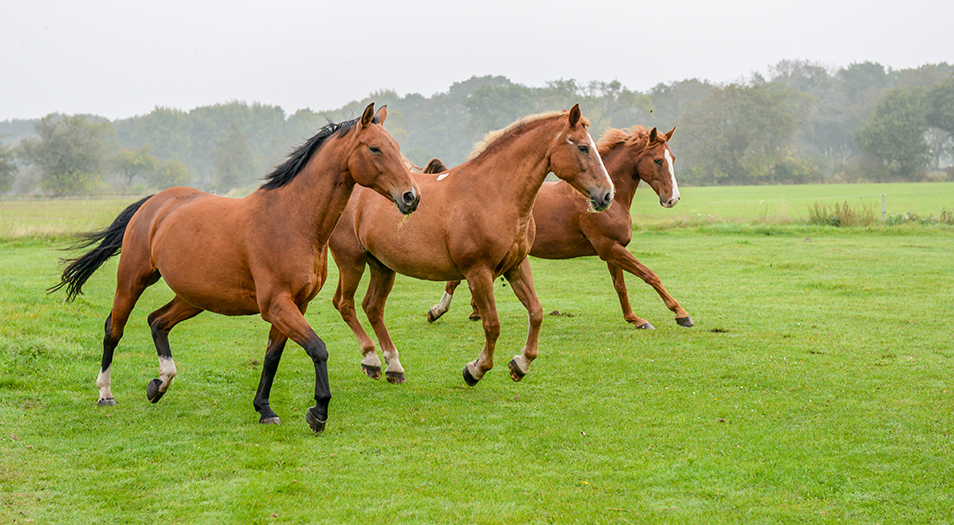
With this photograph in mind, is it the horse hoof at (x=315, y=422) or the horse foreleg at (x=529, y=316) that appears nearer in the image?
the horse hoof at (x=315, y=422)

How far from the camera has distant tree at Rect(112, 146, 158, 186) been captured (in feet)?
220

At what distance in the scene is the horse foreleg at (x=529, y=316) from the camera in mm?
5750

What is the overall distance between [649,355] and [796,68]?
106035mm

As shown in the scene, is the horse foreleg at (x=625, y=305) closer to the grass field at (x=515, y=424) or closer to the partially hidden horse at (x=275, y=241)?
the grass field at (x=515, y=424)

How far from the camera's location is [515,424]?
4992 millimetres

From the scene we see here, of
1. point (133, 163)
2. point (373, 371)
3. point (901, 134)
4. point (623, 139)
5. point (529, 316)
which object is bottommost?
point (373, 371)

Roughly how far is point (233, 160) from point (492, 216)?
3094 inches

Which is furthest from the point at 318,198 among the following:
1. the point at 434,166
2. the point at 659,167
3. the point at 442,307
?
the point at 659,167

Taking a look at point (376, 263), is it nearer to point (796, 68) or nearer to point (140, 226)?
point (140, 226)

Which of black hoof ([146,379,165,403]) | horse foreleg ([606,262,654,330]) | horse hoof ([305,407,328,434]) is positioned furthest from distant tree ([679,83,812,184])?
horse hoof ([305,407,328,434])

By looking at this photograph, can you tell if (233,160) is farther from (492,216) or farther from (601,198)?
(601,198)

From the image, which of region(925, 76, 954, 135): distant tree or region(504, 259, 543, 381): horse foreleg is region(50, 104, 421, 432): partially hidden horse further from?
region(925, 76, 954, 135): distant tree

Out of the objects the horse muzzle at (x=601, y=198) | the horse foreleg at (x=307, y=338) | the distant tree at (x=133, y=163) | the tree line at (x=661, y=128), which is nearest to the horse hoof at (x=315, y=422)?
the horse foreleg at (x=307, y=338)

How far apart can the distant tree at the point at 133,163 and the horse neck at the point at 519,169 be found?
227 ft
